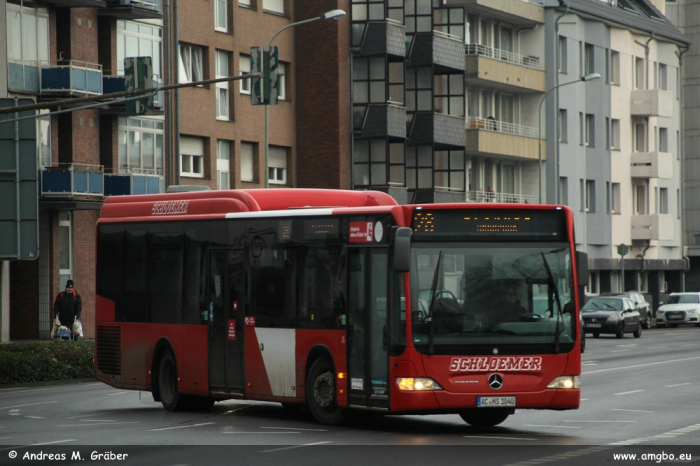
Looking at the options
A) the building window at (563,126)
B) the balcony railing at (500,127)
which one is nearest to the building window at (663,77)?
the building window at (563,126)

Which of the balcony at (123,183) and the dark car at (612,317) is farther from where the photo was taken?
the dark car at (612,317)

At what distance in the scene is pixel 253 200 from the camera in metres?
18.8

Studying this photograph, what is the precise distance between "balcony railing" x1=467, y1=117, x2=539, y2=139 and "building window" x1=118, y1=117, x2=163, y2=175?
1876 centimetres

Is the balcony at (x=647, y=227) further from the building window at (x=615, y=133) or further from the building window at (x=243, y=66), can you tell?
the building window at (x=243, y=66)

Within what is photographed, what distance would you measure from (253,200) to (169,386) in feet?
10.1

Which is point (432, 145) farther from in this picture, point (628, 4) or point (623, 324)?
point (628, 4)

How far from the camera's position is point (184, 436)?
51.8ft

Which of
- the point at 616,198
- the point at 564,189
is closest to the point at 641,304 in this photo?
the point at 564,189

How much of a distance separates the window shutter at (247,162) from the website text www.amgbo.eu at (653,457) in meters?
40.1

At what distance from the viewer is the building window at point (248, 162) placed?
52.9 m

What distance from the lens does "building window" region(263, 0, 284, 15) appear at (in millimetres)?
53875

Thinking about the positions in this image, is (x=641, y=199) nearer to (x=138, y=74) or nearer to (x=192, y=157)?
(x=192, y=157)

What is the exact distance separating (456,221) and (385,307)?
1.26 metres

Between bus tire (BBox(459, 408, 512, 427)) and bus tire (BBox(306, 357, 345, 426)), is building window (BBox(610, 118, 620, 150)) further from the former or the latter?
bus tire (BBox(306, 357, 345, 426))
